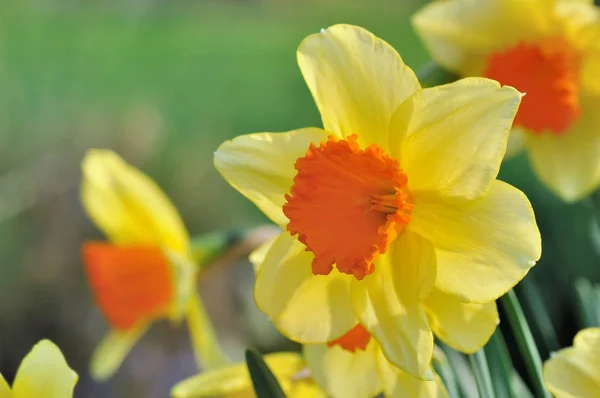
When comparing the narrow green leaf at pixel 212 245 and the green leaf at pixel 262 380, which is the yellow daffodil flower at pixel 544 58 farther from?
the green leaf at pixel 262 380

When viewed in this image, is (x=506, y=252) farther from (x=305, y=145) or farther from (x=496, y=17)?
(x=496, y=17)

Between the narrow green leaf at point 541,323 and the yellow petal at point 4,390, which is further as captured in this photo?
the narrow green leaf at point 541,323

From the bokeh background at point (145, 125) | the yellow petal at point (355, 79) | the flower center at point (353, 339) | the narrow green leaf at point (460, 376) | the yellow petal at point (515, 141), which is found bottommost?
the bokeh background at point (145, 125)

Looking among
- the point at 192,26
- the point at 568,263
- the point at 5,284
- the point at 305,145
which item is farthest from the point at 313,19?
the point at 305,145

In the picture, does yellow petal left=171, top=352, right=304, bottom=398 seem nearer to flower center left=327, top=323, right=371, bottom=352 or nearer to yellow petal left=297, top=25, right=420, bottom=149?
flower center left=327, top=323, right=371, bottom=352

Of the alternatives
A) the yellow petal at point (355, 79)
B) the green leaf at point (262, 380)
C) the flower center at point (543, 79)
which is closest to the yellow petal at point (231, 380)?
the green leaf at point (262, 380)

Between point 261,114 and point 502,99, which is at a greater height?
point 502,99

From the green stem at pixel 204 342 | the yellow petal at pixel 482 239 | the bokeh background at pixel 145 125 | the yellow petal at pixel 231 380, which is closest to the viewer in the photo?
the yellow petal at pixel 482 239

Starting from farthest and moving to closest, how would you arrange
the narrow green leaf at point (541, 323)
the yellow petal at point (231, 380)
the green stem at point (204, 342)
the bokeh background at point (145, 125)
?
1. the bokeh background at point (145, 125)
2. the green stem at point (204, 342)
3. the narrow green leaf at point (541, 323)
4. the yellow petal at point (231, 380)
